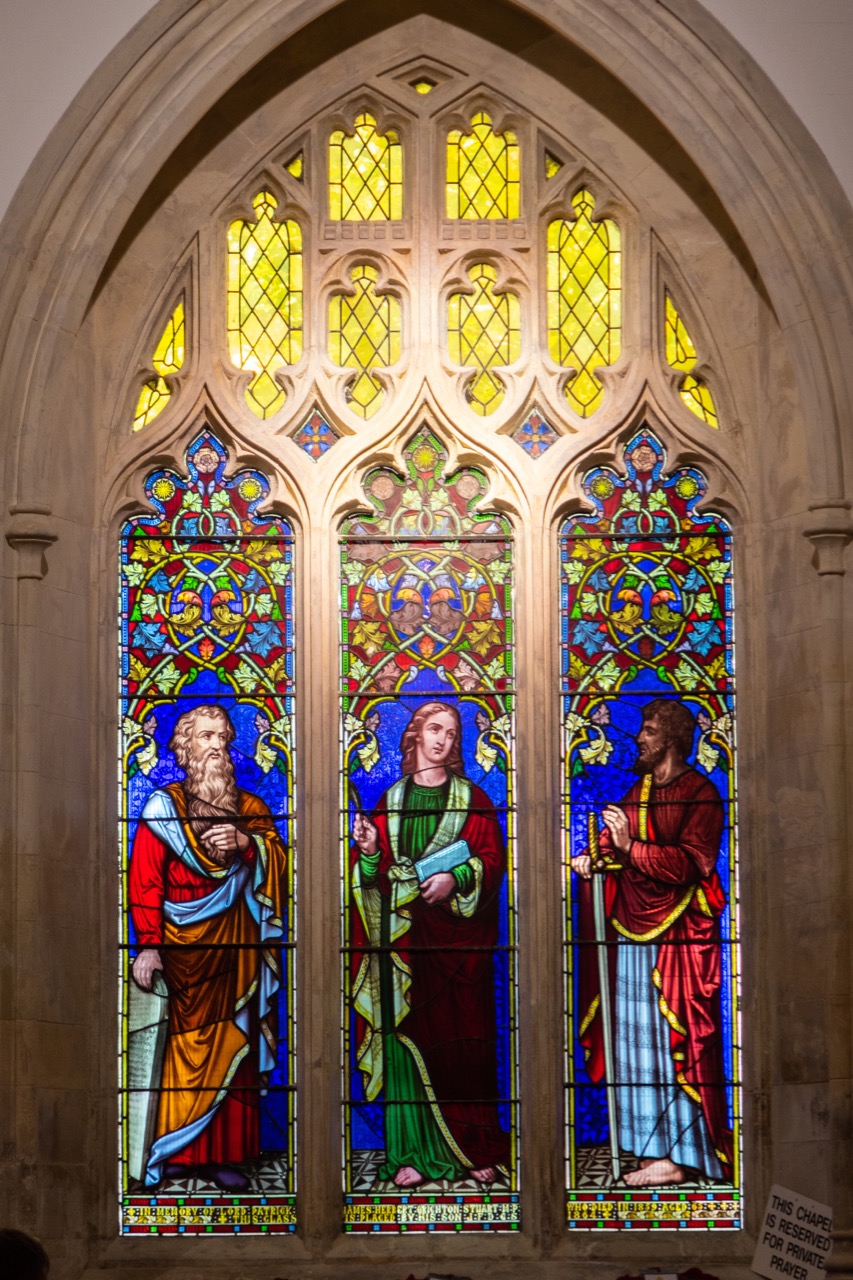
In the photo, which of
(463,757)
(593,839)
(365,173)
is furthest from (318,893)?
(365,173)

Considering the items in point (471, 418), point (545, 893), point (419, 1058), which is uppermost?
point (471, 418)

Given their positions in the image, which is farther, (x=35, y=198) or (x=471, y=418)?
(x=471, y=418)

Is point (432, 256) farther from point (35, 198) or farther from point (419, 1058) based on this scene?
point (419, 1058)

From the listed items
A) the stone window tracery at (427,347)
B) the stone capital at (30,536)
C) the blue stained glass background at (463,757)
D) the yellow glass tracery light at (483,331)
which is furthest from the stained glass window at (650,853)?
the stone capital at (30,536)

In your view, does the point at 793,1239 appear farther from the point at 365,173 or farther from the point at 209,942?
the point at 365,173

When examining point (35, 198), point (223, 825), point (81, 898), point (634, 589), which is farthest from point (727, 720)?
point (35, 198)

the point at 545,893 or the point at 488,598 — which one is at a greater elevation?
the point at 488,598

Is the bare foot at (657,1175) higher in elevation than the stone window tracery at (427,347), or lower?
lower

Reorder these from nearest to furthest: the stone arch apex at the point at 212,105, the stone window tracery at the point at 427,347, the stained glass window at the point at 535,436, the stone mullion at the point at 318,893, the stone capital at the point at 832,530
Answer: the stone capital at the point at 832,530, the stone arch apex at the point at 212,105, the stone mullion at the point at 318,893, the stone window tracery at the point at 427,347, the stained glass window at the point at 535,436

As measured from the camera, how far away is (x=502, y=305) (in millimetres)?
9672

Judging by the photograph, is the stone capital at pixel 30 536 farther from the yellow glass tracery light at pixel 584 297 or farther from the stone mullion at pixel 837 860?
the stone mullion at pixel 837 860

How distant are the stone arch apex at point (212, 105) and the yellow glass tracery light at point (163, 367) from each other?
1.97ft

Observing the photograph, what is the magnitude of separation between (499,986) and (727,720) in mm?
1412

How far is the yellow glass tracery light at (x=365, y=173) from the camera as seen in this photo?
9.70 metres
